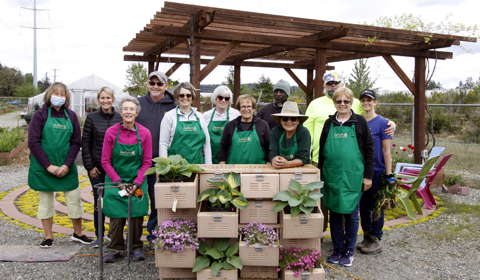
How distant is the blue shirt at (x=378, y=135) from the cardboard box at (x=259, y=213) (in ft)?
4.53

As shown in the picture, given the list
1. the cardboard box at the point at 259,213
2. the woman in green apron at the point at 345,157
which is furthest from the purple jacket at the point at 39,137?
the woman in green apron at the point at 345,157

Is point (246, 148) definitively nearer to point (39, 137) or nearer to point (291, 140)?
point (291, 140)

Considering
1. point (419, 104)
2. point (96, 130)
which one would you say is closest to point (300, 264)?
point (96, 130)

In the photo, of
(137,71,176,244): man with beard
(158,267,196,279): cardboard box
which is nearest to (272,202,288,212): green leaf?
(158,267,196,279): cardboard box

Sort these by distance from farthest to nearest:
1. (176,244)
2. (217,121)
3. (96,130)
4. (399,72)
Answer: (399,72) → (217,121) → (96,130) → (176,244)

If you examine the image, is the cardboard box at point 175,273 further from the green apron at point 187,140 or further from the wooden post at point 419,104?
the wooden post at point 419,104

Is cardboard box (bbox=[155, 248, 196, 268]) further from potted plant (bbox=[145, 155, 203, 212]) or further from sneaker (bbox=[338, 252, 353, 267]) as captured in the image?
sneaker (bbox=[338, 252, 353, 267])

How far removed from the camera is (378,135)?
4.21m

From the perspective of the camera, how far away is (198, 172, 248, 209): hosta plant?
11.2 ft

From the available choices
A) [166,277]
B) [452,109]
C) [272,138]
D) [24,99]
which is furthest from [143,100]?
[24,99]

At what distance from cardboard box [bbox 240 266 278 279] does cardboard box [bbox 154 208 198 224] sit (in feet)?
2.08

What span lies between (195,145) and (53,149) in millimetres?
1486

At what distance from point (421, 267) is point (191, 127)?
2707mm

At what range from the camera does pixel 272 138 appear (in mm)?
3875
